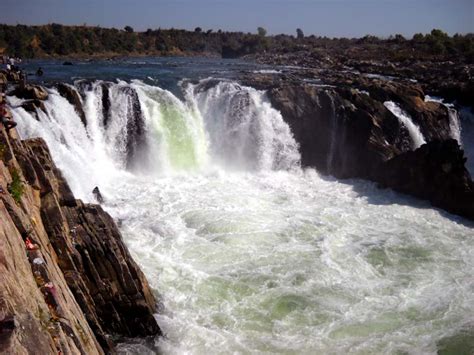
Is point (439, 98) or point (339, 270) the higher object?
point (439, 98)

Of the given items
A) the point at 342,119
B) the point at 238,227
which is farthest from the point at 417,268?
the point at 342,119

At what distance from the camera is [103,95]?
2144 cm

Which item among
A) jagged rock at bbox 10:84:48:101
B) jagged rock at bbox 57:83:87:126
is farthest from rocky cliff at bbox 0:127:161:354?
jagged rock at bbox 57:83:87:126

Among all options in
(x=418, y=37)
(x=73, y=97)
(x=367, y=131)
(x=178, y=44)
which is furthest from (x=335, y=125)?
(x=178, y=44)

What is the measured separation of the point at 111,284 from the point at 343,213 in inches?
430

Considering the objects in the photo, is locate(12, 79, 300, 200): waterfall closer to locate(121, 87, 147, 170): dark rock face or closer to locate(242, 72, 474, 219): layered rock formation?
locate(121, 87, 147, 170): dark rock face

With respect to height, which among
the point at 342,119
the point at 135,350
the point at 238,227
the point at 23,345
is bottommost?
the point at 135,350

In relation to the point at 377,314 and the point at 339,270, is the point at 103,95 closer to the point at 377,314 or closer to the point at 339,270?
the point at 339,270

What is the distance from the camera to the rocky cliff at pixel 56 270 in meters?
5.71

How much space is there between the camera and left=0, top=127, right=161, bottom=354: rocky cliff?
5711mm

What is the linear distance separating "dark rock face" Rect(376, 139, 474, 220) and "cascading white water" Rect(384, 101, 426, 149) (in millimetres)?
3455

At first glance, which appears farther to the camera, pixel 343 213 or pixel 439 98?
pixel 439 98

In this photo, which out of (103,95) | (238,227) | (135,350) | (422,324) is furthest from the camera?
(103,95)

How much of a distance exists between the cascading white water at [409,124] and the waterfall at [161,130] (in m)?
6.09
